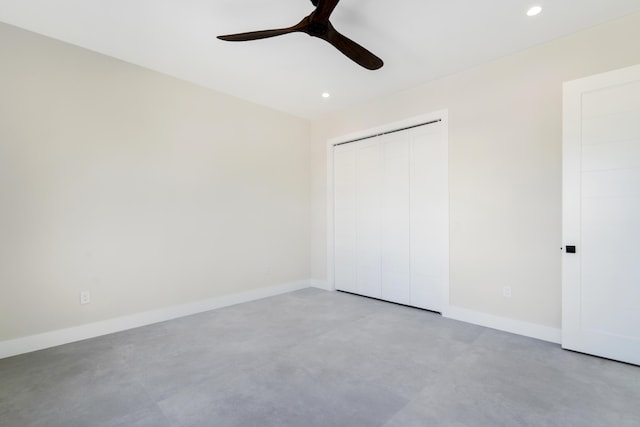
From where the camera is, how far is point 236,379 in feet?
6.84

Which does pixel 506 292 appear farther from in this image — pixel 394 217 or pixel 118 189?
pixel 118 189

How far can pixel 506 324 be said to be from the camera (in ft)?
9.69

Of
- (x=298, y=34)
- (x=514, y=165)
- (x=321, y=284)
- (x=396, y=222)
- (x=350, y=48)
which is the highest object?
(x=298, y=34)

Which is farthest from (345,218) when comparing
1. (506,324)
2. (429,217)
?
(506,324)

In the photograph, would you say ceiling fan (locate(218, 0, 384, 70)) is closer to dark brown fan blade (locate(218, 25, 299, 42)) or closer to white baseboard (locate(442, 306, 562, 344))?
dark brown fan blade (locate(218, 25, 299, 42))

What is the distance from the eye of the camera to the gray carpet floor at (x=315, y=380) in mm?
1694

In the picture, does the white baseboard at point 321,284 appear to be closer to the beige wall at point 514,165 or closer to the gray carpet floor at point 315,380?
the gray carpet floor at point 315,380

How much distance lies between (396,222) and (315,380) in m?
2.38

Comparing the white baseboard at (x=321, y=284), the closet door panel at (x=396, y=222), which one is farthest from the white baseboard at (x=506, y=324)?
the white baseboard at (x=321, y=284)

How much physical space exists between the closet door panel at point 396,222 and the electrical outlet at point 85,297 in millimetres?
3352

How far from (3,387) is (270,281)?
2774 millimetres

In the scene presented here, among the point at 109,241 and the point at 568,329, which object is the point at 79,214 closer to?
the point at 109,241

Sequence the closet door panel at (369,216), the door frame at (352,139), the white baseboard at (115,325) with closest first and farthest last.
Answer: the white baseboard at (115,325)
the door frame at (352,139)
the closet door panel at (369,216)

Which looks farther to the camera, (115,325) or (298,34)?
(115,325)
